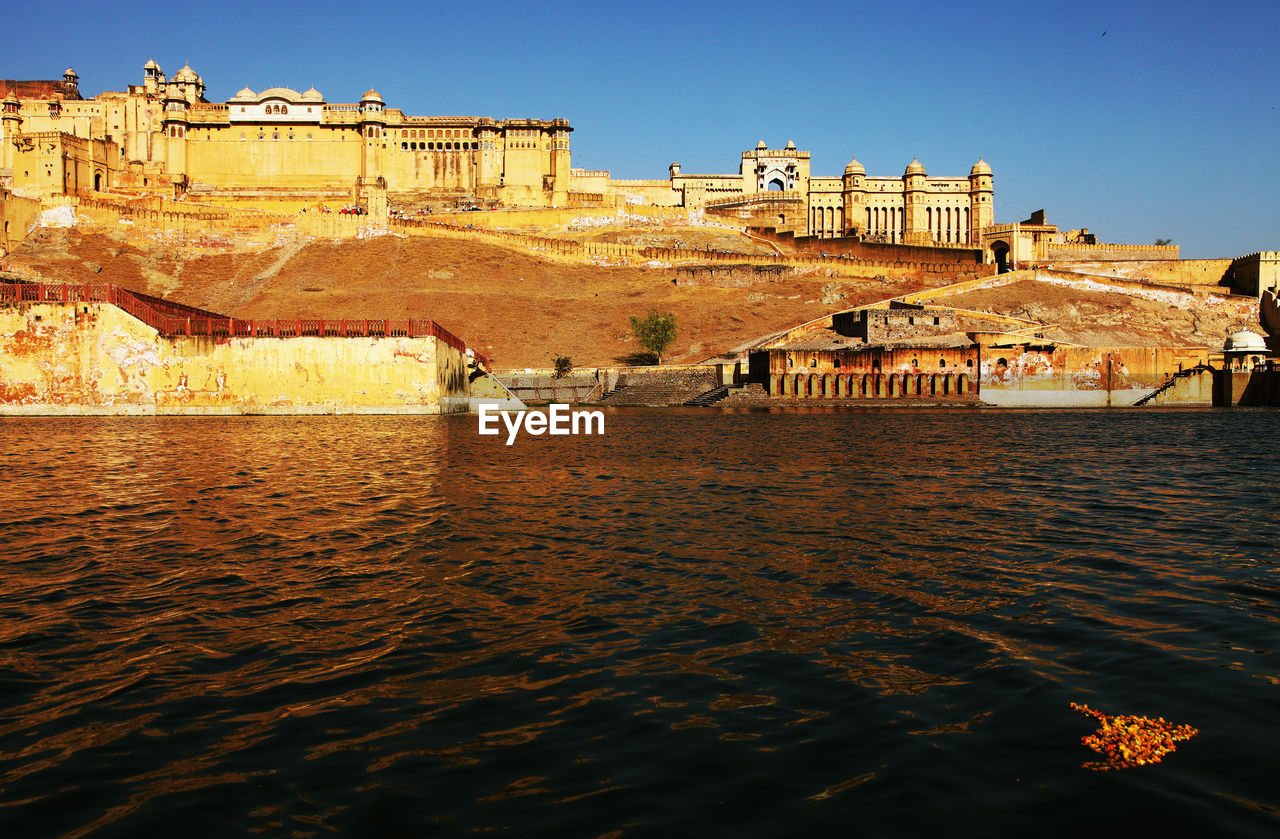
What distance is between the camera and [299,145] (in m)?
100

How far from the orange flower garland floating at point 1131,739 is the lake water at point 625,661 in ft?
0.40

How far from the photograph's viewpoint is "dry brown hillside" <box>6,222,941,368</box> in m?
67.2

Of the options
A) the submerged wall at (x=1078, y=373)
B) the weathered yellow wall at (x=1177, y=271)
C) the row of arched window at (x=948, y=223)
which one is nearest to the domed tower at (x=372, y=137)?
the row of arched window at (x=948, y=223)

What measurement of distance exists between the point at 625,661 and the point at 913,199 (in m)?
115

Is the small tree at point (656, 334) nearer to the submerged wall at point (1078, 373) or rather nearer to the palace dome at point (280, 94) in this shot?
the submerged wall at point (1078, 373)

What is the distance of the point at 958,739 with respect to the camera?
18.3ft

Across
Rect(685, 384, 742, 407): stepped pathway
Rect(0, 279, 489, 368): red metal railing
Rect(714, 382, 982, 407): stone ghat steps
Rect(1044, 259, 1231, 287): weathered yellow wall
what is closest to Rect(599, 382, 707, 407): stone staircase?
Rect(685, 384, 742, 407): stepped pathway

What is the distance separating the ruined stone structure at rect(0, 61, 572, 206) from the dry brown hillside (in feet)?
58.3

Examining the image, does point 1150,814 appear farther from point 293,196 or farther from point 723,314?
point 293,196

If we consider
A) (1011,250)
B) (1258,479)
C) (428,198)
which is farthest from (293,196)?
(1258,479)

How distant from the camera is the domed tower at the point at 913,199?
11125 cm

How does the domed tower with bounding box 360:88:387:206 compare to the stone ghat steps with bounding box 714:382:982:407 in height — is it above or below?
above

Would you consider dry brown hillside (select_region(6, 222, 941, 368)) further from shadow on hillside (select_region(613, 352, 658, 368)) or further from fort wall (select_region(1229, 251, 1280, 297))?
fort wall (select_region(1229, 251, 1280, 297))

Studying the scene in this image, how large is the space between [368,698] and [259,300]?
7280 centimetres
